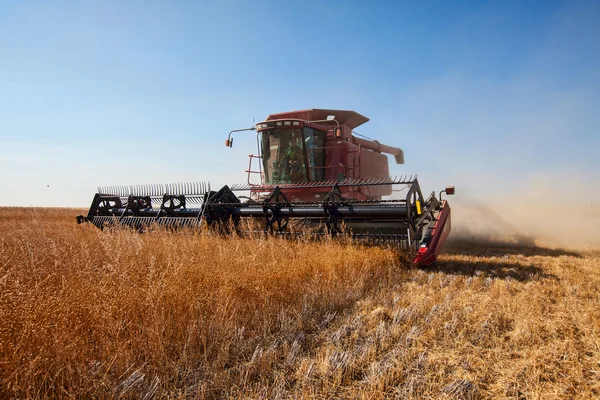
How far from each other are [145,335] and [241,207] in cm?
406

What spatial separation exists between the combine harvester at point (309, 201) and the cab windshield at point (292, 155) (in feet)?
0.07

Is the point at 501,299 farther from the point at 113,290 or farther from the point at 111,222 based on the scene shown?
the point at 111,222

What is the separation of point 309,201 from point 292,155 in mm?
1868

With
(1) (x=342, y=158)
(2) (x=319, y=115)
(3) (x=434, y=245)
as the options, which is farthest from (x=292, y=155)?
(3) (x=434, y=245)

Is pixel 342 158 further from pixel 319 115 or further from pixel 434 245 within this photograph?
pixel 434 245

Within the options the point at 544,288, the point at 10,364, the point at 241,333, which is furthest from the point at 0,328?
the point at 544,288

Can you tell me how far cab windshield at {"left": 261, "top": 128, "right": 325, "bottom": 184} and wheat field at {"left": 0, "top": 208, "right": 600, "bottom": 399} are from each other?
433 centimetres

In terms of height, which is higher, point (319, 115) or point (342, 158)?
point (319, 115)

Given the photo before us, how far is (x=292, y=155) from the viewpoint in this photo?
7715 millimetres

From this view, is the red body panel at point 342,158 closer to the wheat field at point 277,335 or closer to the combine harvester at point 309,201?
the combine harvester at point 309,201

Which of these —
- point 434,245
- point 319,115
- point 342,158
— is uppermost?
point 319,115

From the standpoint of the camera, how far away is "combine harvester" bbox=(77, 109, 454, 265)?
485 cm

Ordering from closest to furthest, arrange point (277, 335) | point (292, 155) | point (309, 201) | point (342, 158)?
point (277, 335) < point (309, 201) < point (292, 155) < point (342, 158)

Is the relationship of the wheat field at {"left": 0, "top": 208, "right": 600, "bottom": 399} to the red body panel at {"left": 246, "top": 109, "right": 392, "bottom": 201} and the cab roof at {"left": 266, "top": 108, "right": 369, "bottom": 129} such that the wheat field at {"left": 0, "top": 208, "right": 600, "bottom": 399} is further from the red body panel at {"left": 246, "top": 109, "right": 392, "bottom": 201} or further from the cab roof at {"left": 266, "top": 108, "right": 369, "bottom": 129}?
the cab roof at {"left": 266, "top": 108, "right": 369, "bottom": 129}
